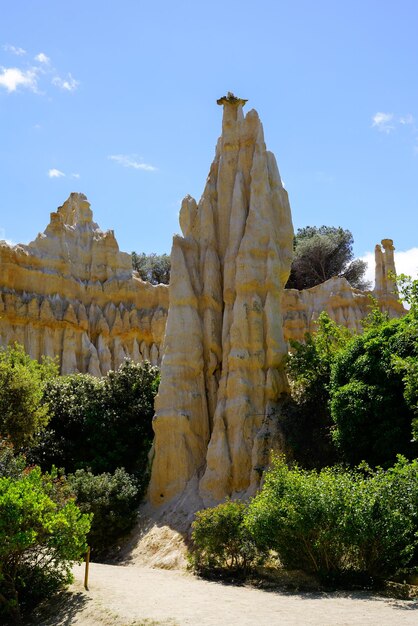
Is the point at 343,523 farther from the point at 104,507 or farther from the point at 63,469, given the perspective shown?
the point at 104,507

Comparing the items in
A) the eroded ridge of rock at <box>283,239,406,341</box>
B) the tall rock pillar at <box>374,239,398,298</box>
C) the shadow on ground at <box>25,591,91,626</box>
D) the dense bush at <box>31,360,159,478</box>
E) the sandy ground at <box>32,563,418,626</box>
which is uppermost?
the tall rock pillar at <box>374,239,398,298</box>

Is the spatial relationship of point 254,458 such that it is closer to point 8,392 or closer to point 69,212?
point 8,392

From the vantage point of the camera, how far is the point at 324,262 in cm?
5584

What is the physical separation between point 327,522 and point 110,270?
1372 inches

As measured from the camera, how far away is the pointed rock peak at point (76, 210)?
157ft

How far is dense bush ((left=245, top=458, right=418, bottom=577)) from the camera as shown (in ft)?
44.2

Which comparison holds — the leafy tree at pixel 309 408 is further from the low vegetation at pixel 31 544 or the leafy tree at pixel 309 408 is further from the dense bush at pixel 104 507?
the low vegetation at pixel 31 544

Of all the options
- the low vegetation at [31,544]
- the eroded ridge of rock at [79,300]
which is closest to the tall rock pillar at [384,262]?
the eroded ridge of rock at [79,300]

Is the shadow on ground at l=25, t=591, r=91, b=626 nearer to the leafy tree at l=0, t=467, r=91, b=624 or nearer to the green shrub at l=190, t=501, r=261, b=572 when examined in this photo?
the leafy tree at l=0, t=467, r=91, b=624

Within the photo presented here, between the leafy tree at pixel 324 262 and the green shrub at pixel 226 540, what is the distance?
40012mm

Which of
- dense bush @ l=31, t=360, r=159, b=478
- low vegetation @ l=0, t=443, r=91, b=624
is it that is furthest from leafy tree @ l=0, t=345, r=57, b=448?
low vegetation @ l=0, t=443, r=91, b=624

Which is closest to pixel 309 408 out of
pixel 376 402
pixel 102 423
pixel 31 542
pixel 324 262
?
pixel 376 402

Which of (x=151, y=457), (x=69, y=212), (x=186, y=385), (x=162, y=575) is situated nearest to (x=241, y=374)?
(x=186, y=385)

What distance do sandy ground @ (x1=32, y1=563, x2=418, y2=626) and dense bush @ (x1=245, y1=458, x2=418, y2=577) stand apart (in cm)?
91
